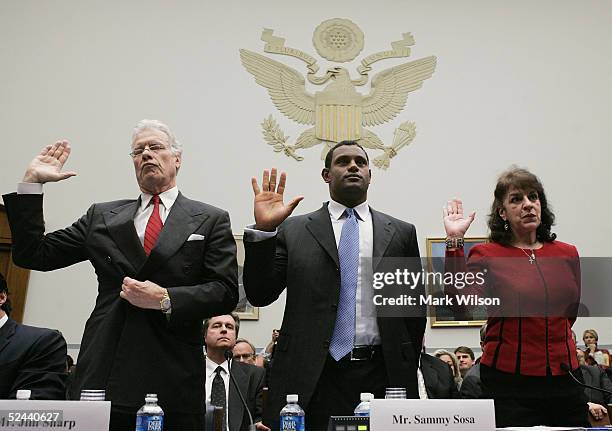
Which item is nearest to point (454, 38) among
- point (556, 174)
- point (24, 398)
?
point (556, 174)

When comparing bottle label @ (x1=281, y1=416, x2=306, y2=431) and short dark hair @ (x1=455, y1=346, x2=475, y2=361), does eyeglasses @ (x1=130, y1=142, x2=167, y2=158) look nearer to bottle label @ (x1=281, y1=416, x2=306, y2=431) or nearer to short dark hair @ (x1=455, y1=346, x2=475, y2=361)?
bottle label @ (x1=281, y1=416, x2=306, y2=431)

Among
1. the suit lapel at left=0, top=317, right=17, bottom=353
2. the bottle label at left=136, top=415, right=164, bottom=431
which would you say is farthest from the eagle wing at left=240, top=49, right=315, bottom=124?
the bottle label at left=136, top=415, right=164, bottom=431

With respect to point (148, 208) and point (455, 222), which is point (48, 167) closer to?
point (148, 208)

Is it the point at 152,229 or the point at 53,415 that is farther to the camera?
the point at 152,229

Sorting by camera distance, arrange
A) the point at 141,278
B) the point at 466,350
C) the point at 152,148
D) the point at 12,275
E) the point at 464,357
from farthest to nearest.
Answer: the point at 12,275, the point at 466,350, the point at 464,357, the point at 152,148, the point at 141,278

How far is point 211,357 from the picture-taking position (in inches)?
159

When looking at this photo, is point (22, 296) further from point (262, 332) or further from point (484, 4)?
point (484, 4)

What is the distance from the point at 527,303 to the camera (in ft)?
7.04

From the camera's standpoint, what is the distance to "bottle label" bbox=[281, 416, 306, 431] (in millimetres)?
1741

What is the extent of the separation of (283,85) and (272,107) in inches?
12.4

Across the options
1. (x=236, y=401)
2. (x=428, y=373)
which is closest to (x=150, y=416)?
(x=236, y=401)

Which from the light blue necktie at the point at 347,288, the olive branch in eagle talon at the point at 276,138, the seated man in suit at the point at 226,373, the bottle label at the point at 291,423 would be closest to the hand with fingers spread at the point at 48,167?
the light blue necktie at the point at 347,288

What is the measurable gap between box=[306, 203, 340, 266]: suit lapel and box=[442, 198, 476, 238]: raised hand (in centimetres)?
42

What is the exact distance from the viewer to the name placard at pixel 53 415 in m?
1.49
